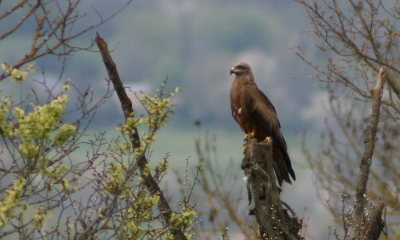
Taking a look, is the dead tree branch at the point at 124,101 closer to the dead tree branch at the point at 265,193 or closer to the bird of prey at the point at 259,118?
the dead tree branch at the point at 265,193

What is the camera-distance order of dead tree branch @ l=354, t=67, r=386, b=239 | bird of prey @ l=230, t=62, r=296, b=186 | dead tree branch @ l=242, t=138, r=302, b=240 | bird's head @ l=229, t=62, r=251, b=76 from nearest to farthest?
dead tree branch @ l=242, t=138, r=302, b=240 → dead tree branch @ l=354, t=67, r=386, b=239 → bird of prey @ l=230, t=62, r=296, b=186 → bird's head @ l=229, t=62, r=251, b=76

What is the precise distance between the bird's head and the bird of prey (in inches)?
16.1

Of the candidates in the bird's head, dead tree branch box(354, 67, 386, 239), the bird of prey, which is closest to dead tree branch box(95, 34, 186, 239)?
the bird of prey

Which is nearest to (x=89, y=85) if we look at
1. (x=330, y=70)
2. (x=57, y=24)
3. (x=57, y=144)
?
(x=57, y=24)

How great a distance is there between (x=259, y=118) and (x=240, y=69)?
1256 millimetres

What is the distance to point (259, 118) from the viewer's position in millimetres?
7617

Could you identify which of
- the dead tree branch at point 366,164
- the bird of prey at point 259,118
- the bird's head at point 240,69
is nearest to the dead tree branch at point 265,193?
the dead tree branch at point 366,164

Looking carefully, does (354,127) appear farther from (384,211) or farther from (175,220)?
(175,220)

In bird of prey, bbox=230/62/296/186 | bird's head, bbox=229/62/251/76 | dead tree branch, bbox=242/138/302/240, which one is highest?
bird's head, bbox=229/62/251/76

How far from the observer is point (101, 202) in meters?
4.65

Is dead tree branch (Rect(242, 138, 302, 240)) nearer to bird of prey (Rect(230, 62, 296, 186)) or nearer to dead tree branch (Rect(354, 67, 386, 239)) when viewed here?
dead tree branch (Rect(354, 67, 386, 239))

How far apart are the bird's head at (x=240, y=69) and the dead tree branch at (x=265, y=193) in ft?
9.25

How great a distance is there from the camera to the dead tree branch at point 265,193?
18.6 ft

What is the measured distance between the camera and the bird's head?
8.43 meters
